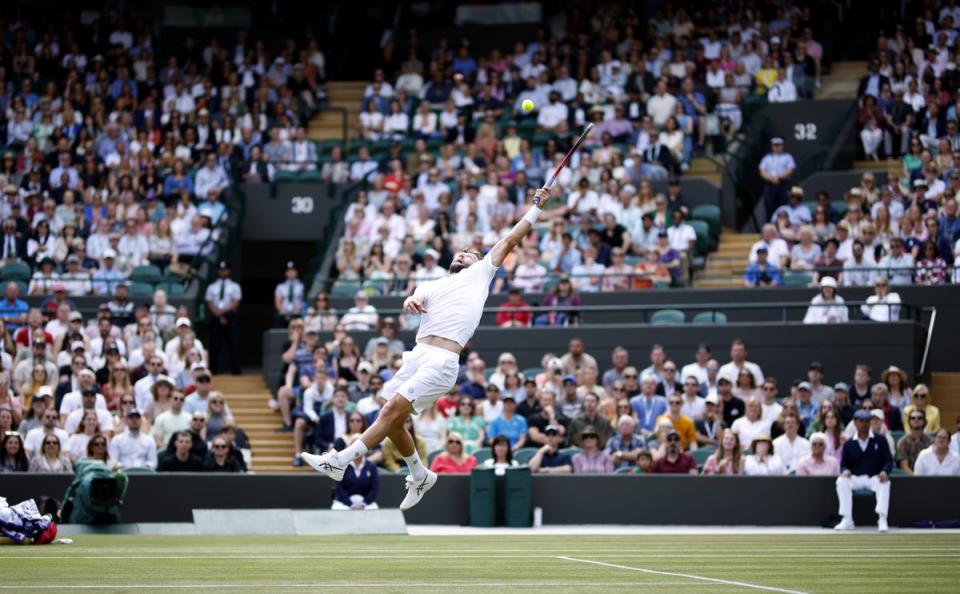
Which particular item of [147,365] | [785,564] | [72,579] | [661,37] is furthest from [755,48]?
[72,579]

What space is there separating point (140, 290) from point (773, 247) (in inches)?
438

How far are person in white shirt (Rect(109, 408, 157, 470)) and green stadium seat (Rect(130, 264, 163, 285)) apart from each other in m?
7.49

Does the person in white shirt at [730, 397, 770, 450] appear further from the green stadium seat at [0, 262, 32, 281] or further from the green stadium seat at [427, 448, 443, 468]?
the green stadium seat at [0, 262, 32, 281]

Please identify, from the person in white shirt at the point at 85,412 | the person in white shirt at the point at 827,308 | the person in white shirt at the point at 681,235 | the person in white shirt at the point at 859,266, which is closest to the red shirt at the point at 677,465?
the person in white shirt at the point at 827,308

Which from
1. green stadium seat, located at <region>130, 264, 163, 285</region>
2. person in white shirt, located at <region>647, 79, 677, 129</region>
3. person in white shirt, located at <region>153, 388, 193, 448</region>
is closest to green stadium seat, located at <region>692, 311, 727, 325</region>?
person in white shirt, located at <region>647, 79, 677, 129</region>

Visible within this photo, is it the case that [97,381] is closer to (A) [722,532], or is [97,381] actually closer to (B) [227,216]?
(B) [227,216]

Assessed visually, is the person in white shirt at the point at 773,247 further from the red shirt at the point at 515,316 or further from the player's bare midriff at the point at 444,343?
the player's bare midriff at the point at 444,343

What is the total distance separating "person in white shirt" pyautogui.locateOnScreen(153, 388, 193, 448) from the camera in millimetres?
21094

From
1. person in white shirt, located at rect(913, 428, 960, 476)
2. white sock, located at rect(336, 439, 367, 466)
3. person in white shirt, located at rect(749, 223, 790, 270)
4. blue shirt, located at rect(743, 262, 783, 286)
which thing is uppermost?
person in white shirt, located at rect(749, 223, 790, 270)

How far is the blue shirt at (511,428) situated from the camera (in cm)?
2144

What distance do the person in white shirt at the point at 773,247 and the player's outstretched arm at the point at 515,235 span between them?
490 inches

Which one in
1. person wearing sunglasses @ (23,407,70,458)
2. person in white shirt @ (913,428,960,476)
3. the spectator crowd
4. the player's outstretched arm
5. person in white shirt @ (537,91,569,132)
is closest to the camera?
the player's outstretched arm

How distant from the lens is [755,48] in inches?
1222

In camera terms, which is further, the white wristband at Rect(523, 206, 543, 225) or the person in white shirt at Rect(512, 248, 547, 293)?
the person in white shirt at Rect(512, 248, 547, 293)
